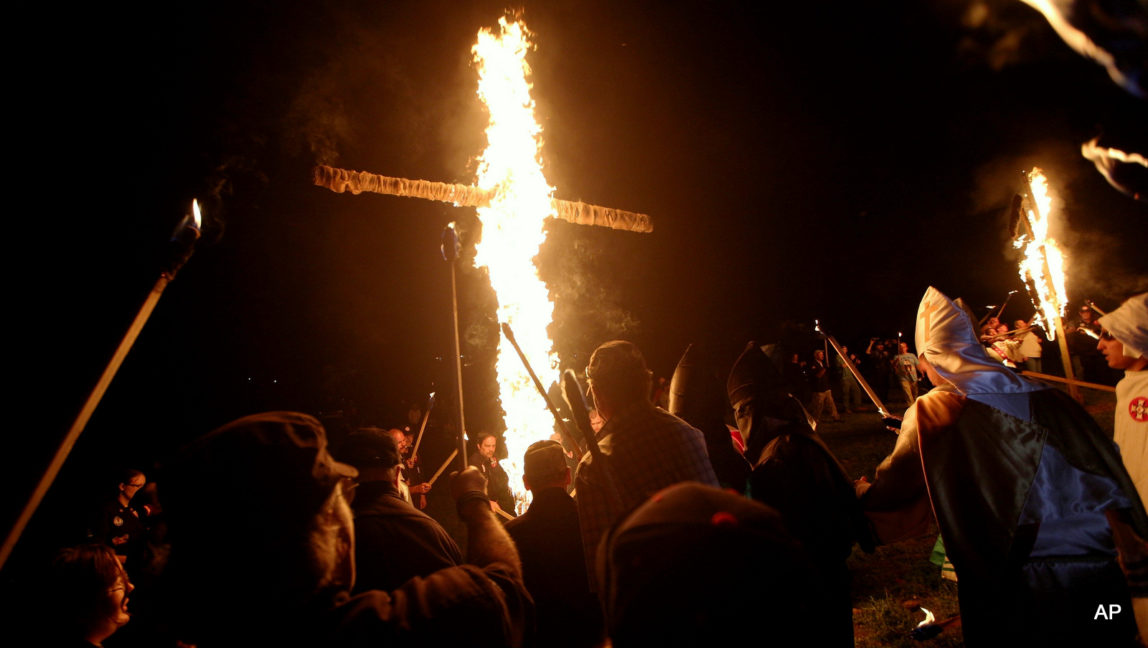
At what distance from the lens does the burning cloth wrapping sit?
297 cm

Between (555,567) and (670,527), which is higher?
(670,527)

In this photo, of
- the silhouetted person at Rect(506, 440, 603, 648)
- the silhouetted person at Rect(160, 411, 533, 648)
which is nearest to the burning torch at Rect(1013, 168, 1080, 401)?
the silhouetted person at Rect(506, 440, 603, 648)

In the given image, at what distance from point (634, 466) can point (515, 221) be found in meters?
5.29

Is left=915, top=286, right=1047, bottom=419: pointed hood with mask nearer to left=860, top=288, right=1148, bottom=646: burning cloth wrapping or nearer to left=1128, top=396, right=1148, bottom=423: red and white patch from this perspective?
left=860, top=288, right=1148, bottom=646: burning cloth wrapping

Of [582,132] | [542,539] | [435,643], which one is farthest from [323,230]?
[435,643]

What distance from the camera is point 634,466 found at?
122 inches

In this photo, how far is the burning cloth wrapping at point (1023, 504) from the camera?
2.97 m

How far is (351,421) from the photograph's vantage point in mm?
17734

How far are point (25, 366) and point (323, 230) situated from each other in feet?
27.1

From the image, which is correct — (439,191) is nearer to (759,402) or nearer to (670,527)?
(759,402)

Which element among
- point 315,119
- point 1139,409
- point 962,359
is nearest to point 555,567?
point 962,359

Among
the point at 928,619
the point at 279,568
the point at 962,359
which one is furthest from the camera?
the point at 928,619

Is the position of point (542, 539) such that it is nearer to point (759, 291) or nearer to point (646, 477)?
point (646, 477)

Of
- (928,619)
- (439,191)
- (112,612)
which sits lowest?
(928,619)
